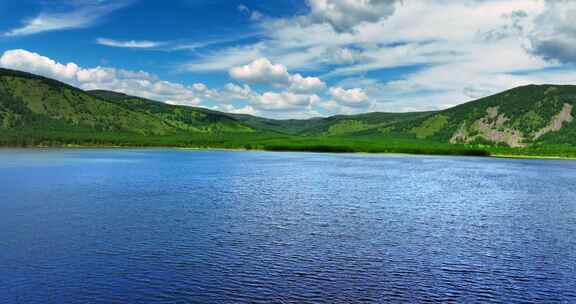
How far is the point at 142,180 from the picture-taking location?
4535 inches

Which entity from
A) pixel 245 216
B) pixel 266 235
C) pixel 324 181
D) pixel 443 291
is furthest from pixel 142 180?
pixel 443 291

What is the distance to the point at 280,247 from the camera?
4722 cm

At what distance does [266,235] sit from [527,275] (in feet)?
85.3

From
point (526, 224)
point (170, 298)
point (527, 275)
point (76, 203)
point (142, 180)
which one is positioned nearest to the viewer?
point (170, 298)

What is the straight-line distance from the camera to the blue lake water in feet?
112

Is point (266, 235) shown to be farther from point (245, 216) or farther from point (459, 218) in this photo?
point (459, 218)

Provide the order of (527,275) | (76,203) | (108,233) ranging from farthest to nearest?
(76,203) < (108,233) < (527,275)

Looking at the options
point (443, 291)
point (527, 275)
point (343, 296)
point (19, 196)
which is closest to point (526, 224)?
point (527, 275)

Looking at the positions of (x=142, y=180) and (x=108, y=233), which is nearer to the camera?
(x=108, y=233)

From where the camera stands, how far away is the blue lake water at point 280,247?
34.2m

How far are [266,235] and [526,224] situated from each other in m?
36.2

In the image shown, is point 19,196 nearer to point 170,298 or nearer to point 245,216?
point 245,216

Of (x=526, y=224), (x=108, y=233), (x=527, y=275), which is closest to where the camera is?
(x=527, y=275)

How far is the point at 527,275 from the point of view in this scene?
39250 millimetres
